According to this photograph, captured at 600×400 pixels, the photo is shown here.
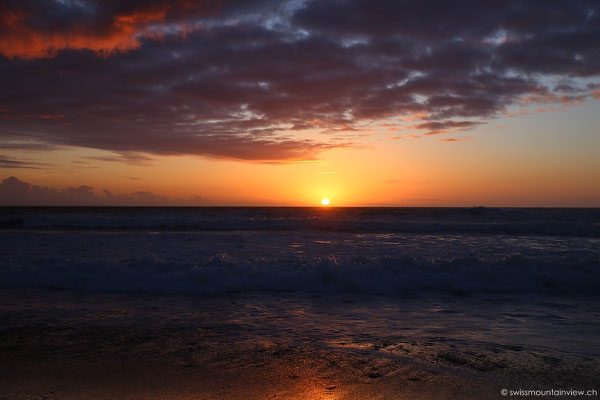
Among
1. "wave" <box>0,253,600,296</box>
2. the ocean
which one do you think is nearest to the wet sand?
the ocean

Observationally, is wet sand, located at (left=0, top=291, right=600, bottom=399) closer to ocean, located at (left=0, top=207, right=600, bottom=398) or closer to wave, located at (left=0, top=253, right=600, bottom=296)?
ocean, located at (left=0, top=207, right=600, bottom=398)

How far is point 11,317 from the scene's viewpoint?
581 cm

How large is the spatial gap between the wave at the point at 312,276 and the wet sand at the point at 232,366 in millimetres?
2726

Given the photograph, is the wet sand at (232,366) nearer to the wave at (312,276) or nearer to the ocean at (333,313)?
the ocean at (333,313)

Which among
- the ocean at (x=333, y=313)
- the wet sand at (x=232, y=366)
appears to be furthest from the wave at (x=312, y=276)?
the wet sand at (x=232, y=366)

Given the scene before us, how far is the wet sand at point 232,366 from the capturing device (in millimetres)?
3434

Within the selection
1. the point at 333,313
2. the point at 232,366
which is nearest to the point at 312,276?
the point at 333,313

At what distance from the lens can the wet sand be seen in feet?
11.3

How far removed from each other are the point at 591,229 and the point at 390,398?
82.1 ft

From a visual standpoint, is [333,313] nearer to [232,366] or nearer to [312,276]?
[312,276]

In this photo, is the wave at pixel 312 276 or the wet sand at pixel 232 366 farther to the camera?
the wave at pixel 312 276

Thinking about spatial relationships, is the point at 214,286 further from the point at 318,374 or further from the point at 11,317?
the point at 318,374

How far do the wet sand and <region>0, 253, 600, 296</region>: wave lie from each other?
2726mm

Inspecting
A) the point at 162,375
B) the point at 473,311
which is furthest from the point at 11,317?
the point at 473,311
